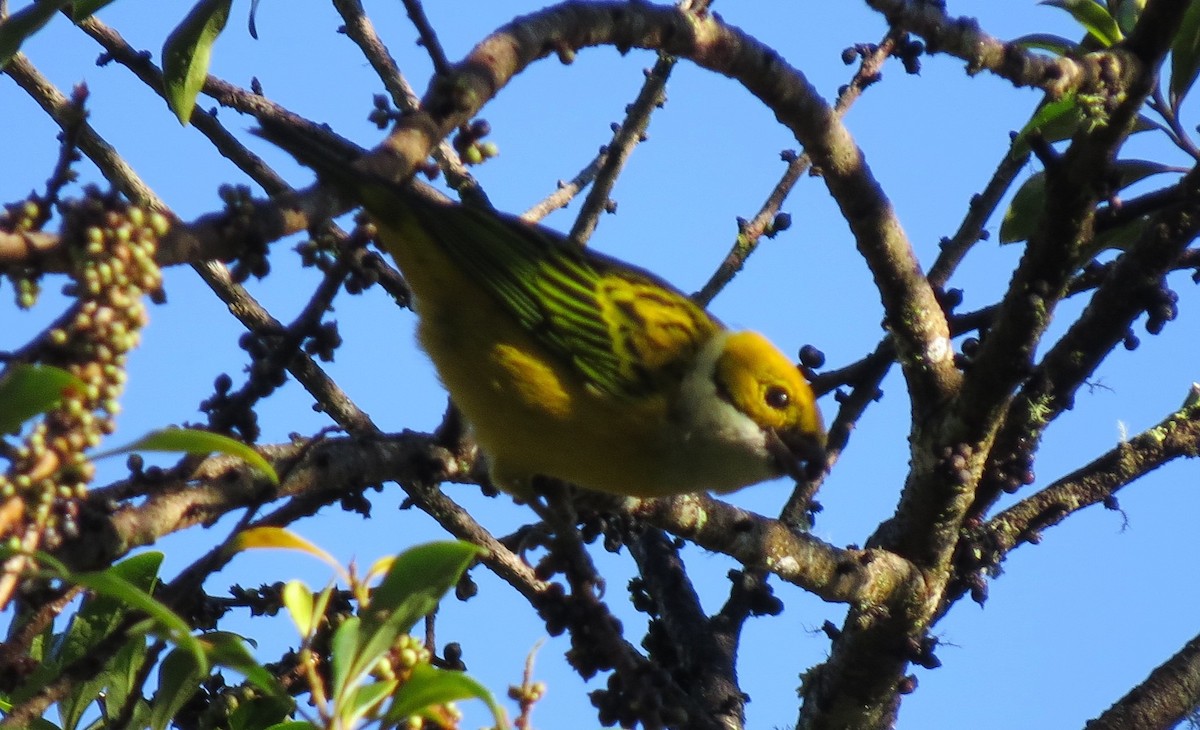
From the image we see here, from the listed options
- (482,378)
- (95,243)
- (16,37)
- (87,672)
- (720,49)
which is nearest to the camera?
(95,243)

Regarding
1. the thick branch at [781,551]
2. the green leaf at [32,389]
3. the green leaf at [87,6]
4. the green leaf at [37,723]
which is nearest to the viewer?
the green leaf at [32,389]

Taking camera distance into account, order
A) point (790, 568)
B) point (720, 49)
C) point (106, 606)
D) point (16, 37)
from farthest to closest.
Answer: point (790, 568)
point (720, 49)
point (106, 606)
point (16, 37)

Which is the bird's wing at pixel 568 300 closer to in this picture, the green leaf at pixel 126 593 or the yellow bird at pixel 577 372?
the yellow bird at pixel 577 372

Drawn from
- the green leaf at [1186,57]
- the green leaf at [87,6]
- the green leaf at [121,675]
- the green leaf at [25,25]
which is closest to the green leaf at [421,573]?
the green leaf at [121,675]

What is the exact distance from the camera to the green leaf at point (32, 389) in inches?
68.9

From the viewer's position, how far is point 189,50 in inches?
121

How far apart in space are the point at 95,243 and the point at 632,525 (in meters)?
2.82

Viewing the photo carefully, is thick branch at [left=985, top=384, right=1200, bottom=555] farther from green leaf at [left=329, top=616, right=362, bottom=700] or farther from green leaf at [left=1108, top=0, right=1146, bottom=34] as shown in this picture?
green leaf at [left=329, top=616, right=362, bottom=700]

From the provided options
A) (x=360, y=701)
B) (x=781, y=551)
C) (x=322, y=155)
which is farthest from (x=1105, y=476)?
(x=360, y=701)

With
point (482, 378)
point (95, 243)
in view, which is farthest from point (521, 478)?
point (95, 243)

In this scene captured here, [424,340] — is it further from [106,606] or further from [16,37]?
[16,37]

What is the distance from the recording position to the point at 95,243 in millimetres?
1828

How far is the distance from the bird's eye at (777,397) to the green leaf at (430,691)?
8.55ft

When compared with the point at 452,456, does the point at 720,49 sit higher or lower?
higher
